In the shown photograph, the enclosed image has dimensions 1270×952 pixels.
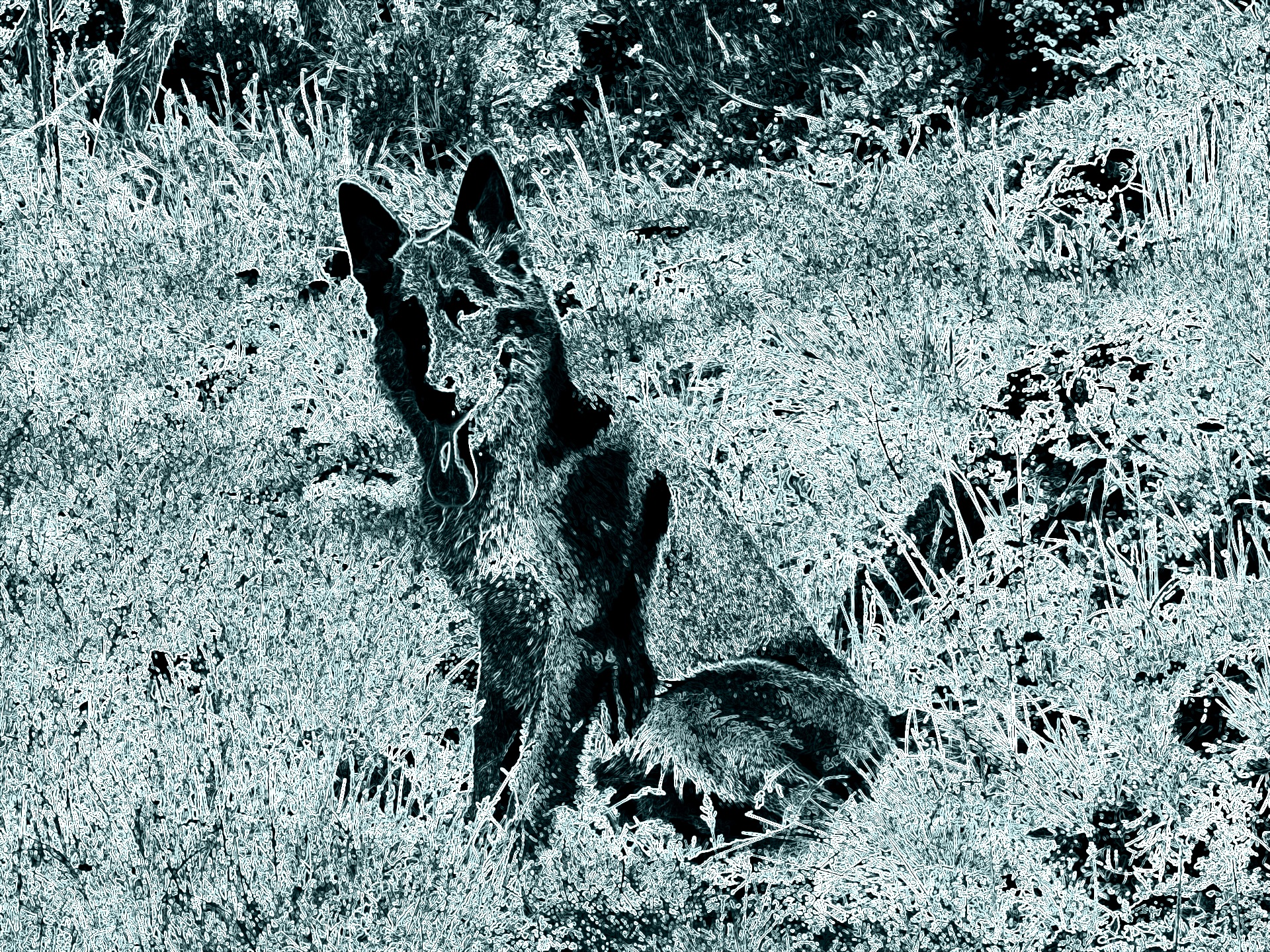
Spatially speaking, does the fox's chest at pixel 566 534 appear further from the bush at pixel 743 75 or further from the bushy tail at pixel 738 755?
the bush at pixel 743 75

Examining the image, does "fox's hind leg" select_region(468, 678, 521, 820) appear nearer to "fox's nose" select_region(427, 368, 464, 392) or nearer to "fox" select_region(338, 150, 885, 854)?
"fox" select_region(338, 150, 885, 854)

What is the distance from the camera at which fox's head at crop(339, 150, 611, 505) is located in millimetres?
3824

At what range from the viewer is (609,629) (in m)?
3.74

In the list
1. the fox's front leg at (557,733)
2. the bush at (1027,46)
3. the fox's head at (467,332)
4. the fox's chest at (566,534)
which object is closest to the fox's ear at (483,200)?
the fox's head at (467,332)

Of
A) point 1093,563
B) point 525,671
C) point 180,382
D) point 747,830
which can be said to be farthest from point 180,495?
point 1093,563

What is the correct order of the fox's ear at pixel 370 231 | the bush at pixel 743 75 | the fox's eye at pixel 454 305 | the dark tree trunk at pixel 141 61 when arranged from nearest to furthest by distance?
the fox's eye at pixel 454 305, the fox's ear at pixel 370 231, the bush at pixel 743 75, the dark tree trunk at pixel 141 61

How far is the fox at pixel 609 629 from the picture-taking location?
373cm

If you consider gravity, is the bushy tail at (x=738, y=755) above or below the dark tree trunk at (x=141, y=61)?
below

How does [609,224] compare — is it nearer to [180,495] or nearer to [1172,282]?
[180,495]

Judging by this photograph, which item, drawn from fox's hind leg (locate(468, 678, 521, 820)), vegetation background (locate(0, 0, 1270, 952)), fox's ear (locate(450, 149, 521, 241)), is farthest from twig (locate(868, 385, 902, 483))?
fox's hind leg (locate(468, 678, 521, 820))

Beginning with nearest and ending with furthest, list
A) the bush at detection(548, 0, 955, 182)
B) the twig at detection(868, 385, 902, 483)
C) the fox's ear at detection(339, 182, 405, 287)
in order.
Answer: the fox's ear at detection(339, 182, 405, 287)
the twig at detection(868, 385, 902, 483)
the bush at detection(548, 0, 955, 182)

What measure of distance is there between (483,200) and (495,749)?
1653mm

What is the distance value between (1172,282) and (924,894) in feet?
7.25

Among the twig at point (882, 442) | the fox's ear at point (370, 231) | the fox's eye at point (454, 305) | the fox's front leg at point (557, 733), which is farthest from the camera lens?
the twig at point (882, 442)
